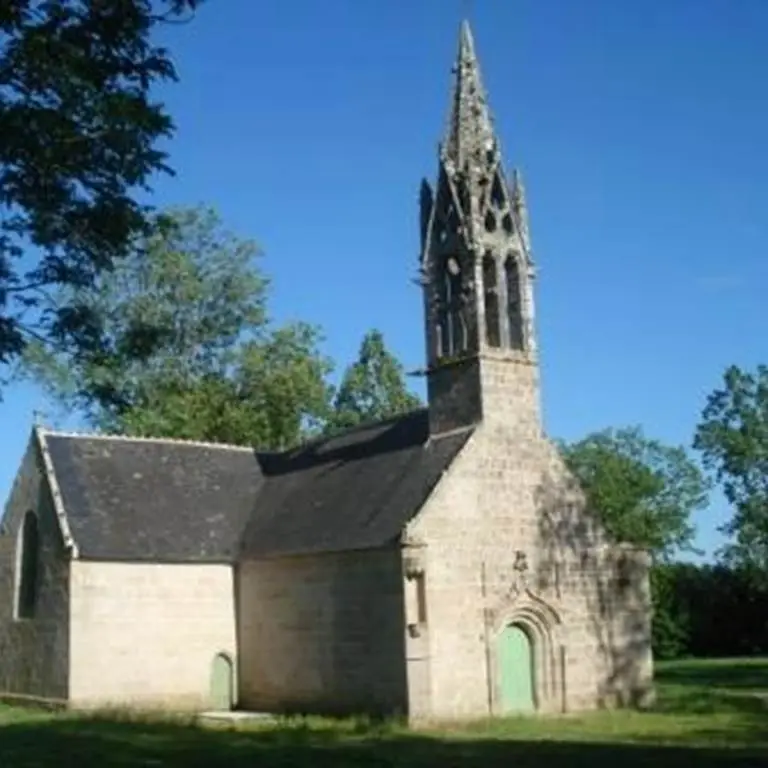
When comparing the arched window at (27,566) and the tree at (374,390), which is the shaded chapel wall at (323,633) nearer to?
the arched window at (27,566)

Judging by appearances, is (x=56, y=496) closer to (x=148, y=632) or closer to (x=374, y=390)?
(x=148, y=632)

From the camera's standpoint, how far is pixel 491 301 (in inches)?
1094

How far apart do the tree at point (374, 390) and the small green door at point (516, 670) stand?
1843 cm

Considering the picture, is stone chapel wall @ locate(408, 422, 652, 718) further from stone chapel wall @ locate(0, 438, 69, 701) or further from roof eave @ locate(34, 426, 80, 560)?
stone chapel wall @ locate(0, 438, 69, 701)

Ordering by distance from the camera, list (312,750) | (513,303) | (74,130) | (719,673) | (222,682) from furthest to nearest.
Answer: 1. (719,673)
2. (222,682)
3. (513,303)
4. (312,750)
5. (74,130)

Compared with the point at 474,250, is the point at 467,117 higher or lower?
higher

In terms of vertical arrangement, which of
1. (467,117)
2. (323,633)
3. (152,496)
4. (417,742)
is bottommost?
(417,742)

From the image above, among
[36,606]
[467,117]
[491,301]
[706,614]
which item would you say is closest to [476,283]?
[491,301]

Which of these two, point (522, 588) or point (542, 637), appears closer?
point (522, 588)

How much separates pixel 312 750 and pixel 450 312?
11.7 metres

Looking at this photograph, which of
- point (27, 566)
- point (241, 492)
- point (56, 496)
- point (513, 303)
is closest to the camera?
point (513, 303)

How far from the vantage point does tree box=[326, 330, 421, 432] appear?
44.5 meters

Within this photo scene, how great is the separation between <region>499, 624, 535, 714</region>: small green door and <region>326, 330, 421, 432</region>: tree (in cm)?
1843

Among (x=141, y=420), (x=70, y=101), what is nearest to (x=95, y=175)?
(x=70, y=101)
